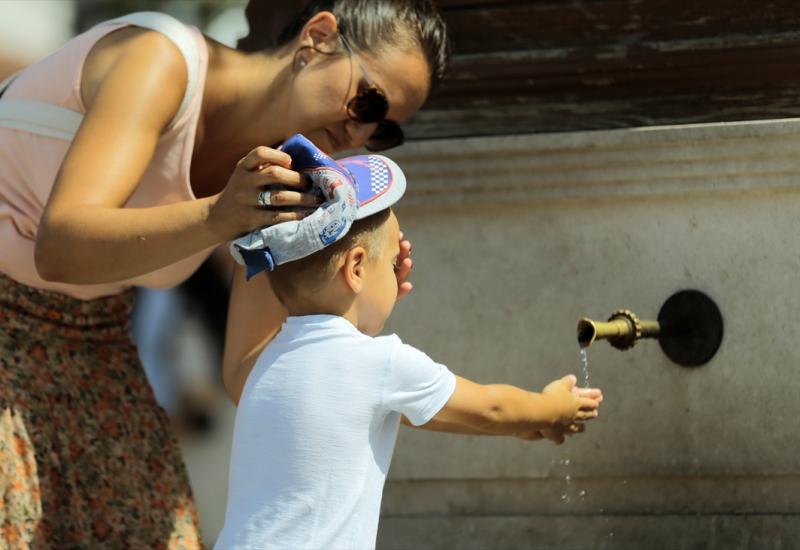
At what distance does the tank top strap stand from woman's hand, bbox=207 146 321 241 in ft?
1.42

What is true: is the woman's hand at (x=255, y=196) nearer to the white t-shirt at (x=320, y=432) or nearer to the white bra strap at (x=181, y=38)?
the white t-shirt at (x=320, y=432)

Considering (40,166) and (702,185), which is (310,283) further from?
(702,185)

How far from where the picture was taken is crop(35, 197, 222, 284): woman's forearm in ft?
7.22

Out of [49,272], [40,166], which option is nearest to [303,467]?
[49,272]

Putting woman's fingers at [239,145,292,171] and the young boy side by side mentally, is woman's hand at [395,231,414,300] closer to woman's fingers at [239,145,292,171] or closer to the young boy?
the young boy

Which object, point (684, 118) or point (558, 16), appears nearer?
point (684, 118)

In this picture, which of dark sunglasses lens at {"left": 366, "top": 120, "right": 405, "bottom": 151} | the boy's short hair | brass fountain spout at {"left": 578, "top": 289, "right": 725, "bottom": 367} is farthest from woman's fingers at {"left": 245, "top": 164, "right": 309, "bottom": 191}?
brass fountain spout at {"left": 578, "top": 289, "right": 725, "bottom": 367}

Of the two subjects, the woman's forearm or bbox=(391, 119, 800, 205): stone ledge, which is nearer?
the woman's forearm

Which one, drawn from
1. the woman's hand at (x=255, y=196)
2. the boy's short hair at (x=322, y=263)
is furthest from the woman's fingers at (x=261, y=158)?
the boy's short hair at (x=322, y=263)

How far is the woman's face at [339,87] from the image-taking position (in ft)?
8.69

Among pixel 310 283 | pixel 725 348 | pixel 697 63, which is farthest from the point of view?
pixel 697 63

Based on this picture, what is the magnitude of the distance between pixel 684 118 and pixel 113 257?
1.49m

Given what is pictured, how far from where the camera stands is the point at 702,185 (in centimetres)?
307

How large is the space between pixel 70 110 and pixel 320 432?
29.6 inches
